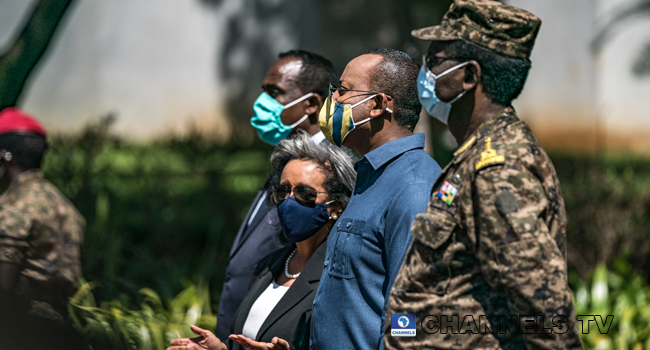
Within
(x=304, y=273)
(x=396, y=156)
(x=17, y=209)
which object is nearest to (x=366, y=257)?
(x=396, y=156)

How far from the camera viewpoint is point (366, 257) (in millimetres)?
2070

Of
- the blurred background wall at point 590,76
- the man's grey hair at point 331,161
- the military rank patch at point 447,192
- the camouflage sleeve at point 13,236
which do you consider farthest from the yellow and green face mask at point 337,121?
the blurred background wall at point 590,76

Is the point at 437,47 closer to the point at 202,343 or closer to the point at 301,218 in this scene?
the point at 301,218

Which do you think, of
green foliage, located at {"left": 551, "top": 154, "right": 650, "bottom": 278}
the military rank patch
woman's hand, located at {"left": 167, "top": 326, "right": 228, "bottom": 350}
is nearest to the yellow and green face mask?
the military rank patch

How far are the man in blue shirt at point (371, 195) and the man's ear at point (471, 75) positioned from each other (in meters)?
0.44

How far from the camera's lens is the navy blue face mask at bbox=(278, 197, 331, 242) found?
2.59 meters

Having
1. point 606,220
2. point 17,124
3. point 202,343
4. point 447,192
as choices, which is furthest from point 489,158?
point 606,220

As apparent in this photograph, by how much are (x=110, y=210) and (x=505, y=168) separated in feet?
17.5

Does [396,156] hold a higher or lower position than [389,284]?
higher

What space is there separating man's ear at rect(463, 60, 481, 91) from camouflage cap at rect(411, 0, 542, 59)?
6cm

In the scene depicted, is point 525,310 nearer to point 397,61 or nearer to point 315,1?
point 397,61

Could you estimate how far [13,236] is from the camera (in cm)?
332

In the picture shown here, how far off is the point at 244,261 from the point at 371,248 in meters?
1.32

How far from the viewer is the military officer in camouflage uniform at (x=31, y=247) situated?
332cm
